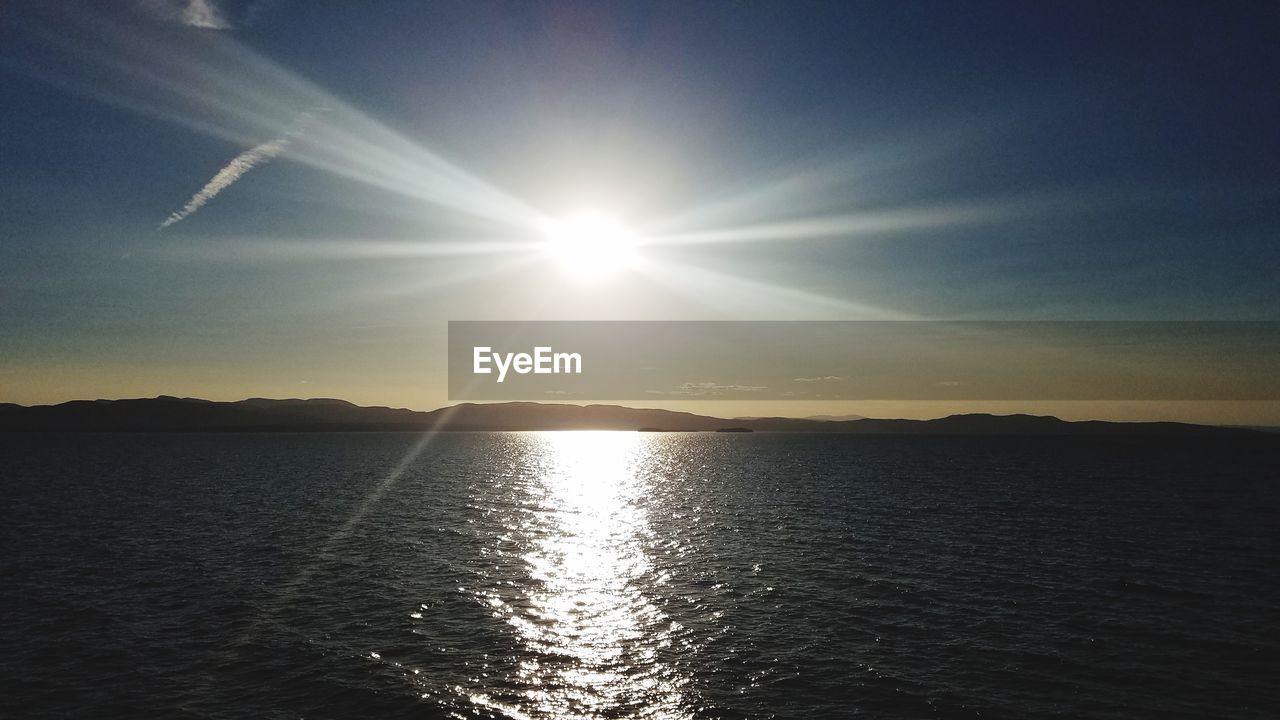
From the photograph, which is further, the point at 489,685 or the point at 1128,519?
the point at 1128,519

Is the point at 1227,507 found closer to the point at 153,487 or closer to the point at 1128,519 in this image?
the point at 1128,519

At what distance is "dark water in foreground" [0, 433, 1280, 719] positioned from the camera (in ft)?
89.0

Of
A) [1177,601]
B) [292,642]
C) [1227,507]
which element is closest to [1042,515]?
[1227,507]

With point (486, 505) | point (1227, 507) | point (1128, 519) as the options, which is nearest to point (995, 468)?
point (1227, 507)

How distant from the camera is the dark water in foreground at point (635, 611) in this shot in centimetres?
2712

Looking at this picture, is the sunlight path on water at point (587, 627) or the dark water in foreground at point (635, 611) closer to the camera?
the sunlight path on water at point (587, 627)

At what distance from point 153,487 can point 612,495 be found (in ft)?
244

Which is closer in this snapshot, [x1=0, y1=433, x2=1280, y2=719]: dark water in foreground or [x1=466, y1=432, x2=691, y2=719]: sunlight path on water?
[x1=466, y1=432, x2=691, y2=719]: sunlight path on water

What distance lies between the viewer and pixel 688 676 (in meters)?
29.2

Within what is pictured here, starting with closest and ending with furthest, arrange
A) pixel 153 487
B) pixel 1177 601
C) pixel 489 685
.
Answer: pixel 489 685 < pixel 1177 601 < pixel 153 487

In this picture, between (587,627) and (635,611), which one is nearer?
(587,627)

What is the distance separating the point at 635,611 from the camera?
39.1 m

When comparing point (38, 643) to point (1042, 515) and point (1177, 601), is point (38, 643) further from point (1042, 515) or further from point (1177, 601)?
point (1042, 515)

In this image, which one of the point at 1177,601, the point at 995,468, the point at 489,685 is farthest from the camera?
the point at 995,468
